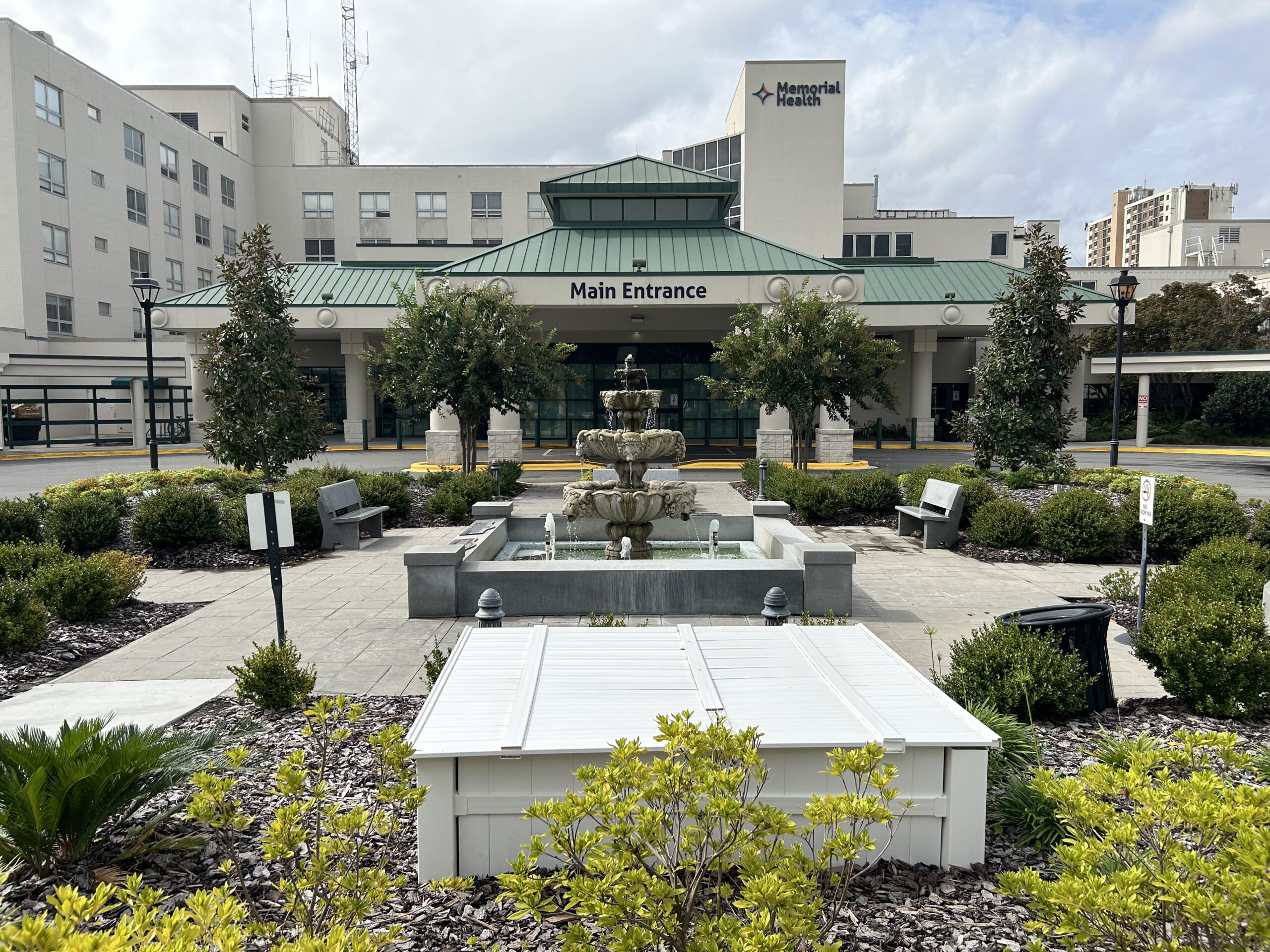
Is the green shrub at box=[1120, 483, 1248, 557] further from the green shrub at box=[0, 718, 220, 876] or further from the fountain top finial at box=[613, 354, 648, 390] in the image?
the green shrub at box=[0, 718, 220, 876]

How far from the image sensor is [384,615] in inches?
389

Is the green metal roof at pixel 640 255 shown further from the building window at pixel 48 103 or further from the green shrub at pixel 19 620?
the building window at pixel 48 103

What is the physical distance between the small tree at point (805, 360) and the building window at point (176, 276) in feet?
123

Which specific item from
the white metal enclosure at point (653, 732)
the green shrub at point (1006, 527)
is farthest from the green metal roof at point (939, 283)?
the white metal enclosure at point (653, 732)

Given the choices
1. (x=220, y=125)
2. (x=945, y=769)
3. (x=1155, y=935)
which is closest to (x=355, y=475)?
(x=945, y=769)

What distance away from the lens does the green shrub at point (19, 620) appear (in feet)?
25.6

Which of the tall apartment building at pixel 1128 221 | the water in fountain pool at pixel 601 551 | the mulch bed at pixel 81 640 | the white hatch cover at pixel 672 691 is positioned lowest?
the mulch bed at pixel 81 640

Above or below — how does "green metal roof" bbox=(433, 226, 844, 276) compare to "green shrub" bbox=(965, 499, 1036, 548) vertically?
above

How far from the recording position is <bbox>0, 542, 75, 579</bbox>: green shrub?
9.38 meters

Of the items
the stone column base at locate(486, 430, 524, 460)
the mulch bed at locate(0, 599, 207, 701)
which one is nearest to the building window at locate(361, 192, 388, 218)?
the stone column base at locate(486, 430, 524, 460)

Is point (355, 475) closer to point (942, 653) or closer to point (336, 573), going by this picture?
point (336, 573)

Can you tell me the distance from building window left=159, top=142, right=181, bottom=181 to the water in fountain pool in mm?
43304

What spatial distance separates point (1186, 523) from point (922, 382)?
2259cm

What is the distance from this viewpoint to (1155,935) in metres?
2.79
